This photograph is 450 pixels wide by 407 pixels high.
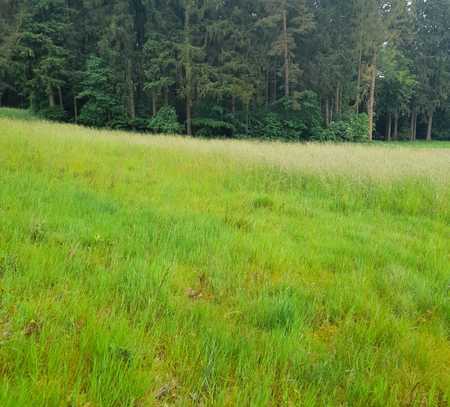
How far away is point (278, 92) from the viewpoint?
3309 cm

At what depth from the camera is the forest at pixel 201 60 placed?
2475cm

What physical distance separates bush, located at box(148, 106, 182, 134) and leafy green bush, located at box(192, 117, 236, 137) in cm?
169

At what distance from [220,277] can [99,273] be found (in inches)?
36.6

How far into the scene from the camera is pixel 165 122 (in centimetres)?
2556

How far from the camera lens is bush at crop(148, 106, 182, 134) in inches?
998

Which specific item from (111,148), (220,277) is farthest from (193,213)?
(111,148)

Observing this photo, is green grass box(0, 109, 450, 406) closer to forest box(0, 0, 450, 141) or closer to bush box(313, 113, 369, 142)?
forest box(0, 0, 450, 141)

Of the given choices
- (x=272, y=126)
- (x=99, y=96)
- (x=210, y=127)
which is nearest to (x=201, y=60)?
(x=210, y=127)

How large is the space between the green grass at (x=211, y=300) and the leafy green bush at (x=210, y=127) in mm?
22311

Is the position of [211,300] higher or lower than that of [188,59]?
lower

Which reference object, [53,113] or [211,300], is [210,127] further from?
[211,300]

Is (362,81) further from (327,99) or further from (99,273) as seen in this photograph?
(99,273)

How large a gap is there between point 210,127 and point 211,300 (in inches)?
1013

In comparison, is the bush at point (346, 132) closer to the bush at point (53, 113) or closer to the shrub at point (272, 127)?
the shrub at point (272, 127)
